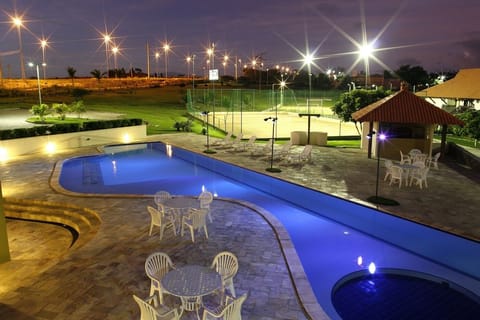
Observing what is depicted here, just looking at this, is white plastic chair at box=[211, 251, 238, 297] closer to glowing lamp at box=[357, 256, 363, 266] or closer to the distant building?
glowing lamp at box=[357, 256, 363, 266]

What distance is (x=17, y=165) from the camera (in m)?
14.5

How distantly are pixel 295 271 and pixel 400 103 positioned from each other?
10.9 metres

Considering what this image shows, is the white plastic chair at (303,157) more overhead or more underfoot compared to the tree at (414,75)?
more underfoot

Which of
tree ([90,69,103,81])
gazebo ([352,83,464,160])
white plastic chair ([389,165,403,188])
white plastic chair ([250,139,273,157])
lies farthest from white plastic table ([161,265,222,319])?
tree ([90,69,103,81])

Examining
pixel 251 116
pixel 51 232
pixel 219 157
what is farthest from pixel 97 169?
pixel 251 116

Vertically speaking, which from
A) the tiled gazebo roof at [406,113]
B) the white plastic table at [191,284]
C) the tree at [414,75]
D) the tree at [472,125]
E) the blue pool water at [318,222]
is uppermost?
the tree at [414,75]

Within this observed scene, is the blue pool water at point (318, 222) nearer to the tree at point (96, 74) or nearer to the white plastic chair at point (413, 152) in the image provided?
the white plastic chair at point (413, 152)

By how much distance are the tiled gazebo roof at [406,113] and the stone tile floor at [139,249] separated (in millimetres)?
2445

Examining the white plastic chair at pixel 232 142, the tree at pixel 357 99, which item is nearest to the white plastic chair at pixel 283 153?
the white plastic chair at pixel 232 142

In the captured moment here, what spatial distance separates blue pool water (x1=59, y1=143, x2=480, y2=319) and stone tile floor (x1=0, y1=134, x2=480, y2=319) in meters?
0.44

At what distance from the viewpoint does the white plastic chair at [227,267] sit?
5.16 metres

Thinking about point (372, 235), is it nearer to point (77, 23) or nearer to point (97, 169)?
point (97, 169)

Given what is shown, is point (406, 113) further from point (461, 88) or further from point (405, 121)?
point (461, 88)

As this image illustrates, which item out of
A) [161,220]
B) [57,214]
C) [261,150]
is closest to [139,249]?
→ [161,220]
